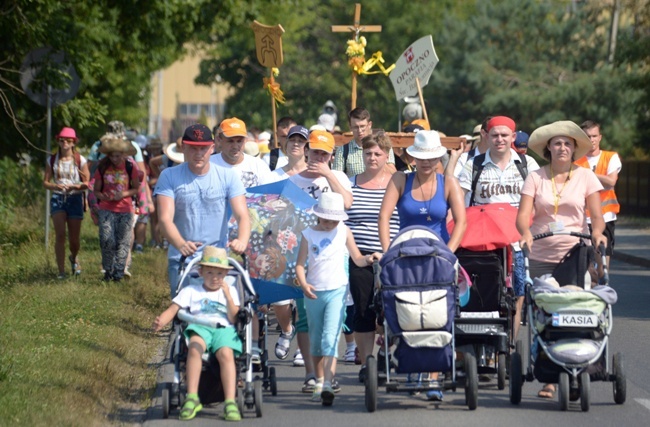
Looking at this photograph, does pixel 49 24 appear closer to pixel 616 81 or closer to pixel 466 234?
pixel 466 234

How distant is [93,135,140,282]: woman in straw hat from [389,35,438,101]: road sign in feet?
10.6

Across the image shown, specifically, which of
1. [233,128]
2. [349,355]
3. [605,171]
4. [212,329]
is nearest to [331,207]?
[212,329]

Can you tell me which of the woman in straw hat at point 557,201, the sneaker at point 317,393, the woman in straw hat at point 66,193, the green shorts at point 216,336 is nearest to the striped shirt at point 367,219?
the woman in straw hat at point 557,201

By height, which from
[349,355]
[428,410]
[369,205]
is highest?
[369,205]

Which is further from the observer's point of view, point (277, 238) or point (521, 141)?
point (521, 141)

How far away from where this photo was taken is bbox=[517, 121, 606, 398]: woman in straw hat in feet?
32.0

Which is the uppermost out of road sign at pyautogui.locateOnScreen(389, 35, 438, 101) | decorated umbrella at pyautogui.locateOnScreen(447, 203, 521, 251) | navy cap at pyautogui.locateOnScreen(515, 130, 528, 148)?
road sign at pyautogui.locateOnScreen(389, 35, 438, 101)

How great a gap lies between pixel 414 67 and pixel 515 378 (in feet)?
24.6

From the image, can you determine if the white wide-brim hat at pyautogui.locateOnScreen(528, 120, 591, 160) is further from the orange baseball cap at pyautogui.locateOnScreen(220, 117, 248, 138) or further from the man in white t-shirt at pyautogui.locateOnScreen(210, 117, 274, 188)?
the orange baseball cap at pyautogui.locateOnScreen(220, 117, 248, 138)

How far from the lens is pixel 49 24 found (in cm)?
1833

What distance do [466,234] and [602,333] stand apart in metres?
1.41

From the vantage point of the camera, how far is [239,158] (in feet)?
38.0

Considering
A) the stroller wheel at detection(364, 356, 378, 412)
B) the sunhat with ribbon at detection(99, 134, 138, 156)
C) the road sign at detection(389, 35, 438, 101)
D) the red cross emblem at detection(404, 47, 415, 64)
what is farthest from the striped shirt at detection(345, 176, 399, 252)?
the red cross emblem at detection(404, 47, 415, 64)

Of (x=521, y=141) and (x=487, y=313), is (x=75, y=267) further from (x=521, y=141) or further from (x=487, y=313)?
Answer: (x=487, y=313)
